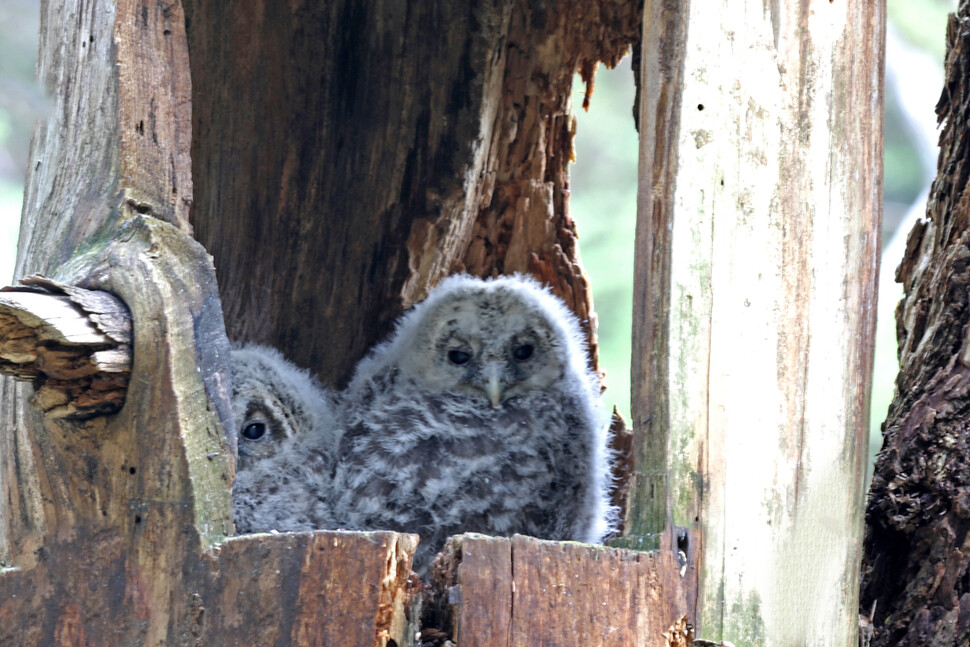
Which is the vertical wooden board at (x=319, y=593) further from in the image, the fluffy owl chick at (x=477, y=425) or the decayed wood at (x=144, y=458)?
the fluffy owl chick at (x=477, y=425)

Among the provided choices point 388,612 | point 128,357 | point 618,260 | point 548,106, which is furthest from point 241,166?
point 618,260

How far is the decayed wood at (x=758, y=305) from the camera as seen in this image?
223cm

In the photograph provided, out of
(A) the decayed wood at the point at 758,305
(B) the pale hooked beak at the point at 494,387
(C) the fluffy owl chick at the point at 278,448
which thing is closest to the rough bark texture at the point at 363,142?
(C) the fluffy owl chick at the point at 278,448

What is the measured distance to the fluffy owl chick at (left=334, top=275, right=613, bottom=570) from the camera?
293 centimetres

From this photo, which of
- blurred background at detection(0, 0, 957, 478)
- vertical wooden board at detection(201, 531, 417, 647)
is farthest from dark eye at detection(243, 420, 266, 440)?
blurred background at detection(0, 0, 957, 478)

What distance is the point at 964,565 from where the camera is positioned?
265 cm

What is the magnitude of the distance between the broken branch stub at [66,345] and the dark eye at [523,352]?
149cm

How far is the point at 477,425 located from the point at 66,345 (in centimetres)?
140

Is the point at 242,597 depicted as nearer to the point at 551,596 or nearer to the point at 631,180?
the point at 551,596

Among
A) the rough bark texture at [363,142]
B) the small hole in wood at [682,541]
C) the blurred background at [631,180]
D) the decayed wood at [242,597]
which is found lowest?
the decayed wood at [242,597]

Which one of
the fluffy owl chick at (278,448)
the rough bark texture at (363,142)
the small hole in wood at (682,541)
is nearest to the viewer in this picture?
the small hole in wood at (682,541)

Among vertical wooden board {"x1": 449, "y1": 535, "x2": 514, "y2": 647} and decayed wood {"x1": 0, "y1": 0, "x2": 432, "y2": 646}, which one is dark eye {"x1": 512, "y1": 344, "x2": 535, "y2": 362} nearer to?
decayed wood {"x1": 0, "y1": 0, "x2": 432, "y2": 646}

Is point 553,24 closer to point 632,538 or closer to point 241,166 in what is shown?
point 241,166

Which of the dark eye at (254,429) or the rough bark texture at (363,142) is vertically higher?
the rough bark texture at (363,142)
